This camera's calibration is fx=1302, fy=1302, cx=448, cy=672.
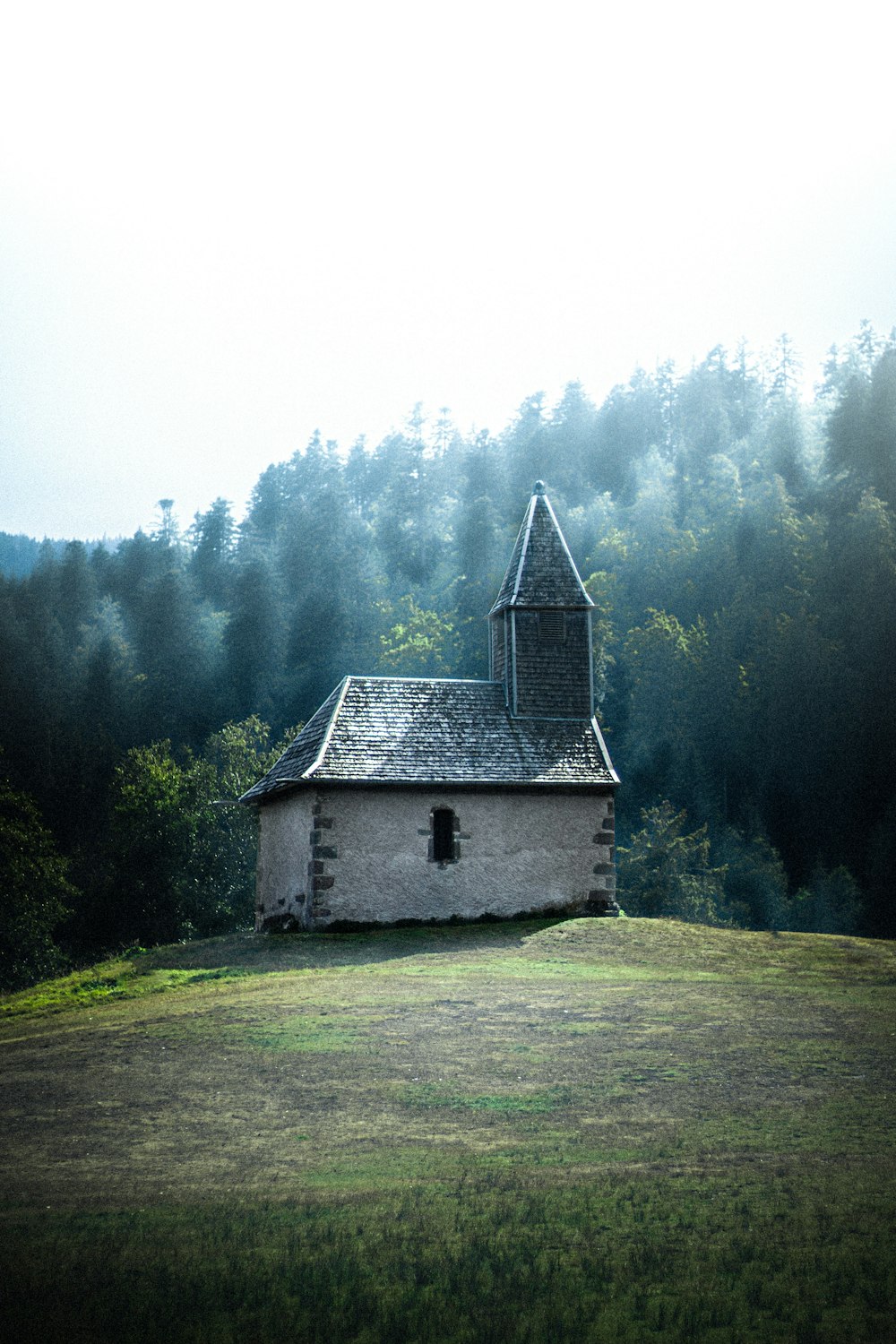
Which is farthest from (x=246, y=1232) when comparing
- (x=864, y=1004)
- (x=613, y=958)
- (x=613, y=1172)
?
(x=613, y=958)

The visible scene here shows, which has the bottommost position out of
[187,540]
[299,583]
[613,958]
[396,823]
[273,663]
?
[613,958]

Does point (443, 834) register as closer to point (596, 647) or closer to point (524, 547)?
point (524, 547)

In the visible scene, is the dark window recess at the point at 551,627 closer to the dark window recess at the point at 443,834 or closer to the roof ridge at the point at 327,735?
the roof ridge at the point at 327,735

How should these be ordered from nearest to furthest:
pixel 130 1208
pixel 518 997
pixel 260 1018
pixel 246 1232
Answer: pixel 246 1232 < pixel 130 1208 < pixel 260 1018 < pixel 518 997

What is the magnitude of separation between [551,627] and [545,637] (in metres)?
0.37

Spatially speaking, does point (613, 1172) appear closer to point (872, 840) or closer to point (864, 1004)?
point (864, 1004)

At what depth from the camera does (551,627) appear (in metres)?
35.8

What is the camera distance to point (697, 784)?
6384 centimetres

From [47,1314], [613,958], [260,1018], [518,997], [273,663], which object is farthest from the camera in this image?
[273,663]

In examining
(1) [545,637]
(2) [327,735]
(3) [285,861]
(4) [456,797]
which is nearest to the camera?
(4) [456,797]

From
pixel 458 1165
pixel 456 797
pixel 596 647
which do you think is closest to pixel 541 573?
pixel 456 797

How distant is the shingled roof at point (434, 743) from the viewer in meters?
31.7

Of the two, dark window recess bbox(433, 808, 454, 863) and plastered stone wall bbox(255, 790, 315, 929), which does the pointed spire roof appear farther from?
plastered stone wall bbox(255, 790, 315, 929)

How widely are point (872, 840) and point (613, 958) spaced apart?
92.2ft
